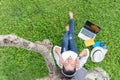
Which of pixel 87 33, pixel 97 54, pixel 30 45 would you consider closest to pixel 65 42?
pixel 87 33

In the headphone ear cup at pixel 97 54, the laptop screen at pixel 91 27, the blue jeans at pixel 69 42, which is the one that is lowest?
the headphone ear cup at pixel 97 54

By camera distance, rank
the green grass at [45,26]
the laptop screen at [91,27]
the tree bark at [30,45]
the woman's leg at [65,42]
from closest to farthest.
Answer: the tree bark at [30,45]
the woman's leg at [65,42]
the green grass at [45,26]
the laptop screen at [91,27]

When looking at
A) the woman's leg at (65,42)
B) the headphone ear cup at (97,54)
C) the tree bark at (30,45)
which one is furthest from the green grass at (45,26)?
the tree bark at (30,45)

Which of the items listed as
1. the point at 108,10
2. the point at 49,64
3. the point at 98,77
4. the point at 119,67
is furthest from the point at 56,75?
the point at 108,10

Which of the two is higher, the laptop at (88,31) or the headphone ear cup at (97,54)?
the laptop at (88,31)

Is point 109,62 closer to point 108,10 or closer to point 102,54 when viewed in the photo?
point 102,54

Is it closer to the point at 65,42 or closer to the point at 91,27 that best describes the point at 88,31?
the point at 91,27

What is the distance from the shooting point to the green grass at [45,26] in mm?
6570

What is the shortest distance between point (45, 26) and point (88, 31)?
856 millimetres

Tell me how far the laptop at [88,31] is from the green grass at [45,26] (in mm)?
105

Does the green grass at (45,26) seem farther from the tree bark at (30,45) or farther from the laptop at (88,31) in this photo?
the tree bark at (30,45)

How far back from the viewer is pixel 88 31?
6766mm

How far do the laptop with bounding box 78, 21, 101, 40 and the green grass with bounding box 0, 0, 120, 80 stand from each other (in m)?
0.10

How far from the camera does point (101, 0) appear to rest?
7062mm
